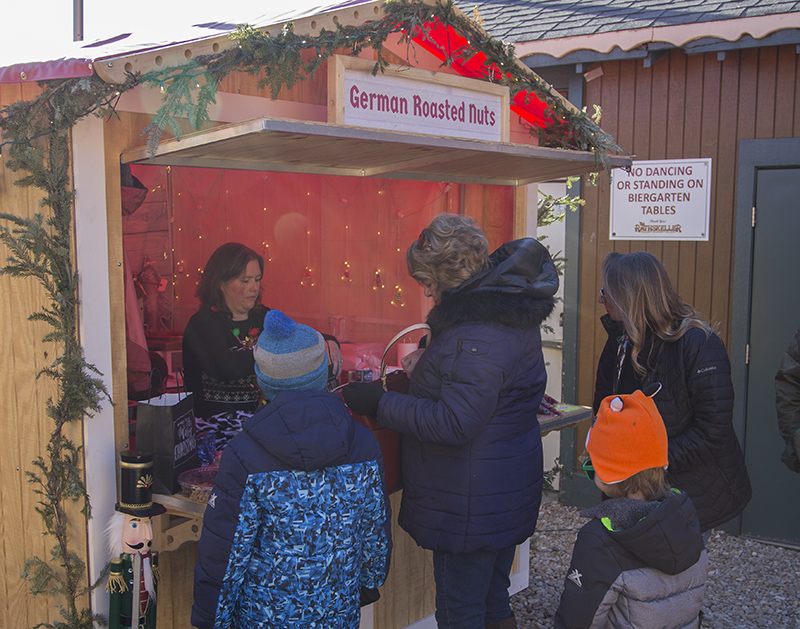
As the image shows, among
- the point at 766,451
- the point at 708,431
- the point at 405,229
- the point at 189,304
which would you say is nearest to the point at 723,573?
the point at 766,451

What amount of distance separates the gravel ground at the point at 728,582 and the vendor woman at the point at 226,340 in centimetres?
210

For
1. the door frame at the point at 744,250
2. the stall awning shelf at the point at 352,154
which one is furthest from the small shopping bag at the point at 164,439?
the door frame at the point at 744,250

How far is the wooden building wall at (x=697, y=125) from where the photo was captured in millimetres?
5246

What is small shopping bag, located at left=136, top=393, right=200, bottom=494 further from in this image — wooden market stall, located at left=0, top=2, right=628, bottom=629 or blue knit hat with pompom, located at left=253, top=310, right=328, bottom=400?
blue knit hat with pompom, located at left=253, top=310, right=328, bottom=400

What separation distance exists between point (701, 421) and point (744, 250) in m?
2.92

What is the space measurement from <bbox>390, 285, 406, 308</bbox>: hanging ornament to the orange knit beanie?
3032 mm

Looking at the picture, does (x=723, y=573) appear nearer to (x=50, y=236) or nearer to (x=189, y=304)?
(x=189, y=304)

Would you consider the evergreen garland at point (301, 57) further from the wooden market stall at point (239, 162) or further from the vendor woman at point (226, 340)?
the vendor woman at point (226, 340)

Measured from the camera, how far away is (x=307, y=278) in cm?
534

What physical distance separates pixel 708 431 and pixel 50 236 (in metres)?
2.53

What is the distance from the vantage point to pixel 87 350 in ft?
8.79

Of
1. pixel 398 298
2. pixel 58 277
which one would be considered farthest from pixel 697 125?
pixel 58 277

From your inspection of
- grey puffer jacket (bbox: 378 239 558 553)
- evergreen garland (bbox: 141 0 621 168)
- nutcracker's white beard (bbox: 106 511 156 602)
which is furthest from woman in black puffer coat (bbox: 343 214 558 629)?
nutcracker's white beard (bbox: 106 511 156 602)

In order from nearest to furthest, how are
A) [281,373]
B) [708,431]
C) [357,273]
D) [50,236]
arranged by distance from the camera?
1. [281,373]
2. [50,236]
3. [708,431]
4. [357,273]
